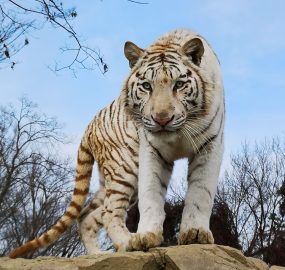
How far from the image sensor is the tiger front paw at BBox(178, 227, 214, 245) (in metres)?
5.52

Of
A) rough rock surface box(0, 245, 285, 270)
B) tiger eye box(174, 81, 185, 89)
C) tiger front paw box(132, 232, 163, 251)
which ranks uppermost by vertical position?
tiger eye box(174, 81, 185, 89)

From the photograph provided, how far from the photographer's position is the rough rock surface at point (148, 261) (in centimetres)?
540

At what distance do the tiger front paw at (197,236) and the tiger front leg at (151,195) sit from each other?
0.24 m

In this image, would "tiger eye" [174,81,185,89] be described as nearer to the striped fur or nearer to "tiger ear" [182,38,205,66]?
the striped fur

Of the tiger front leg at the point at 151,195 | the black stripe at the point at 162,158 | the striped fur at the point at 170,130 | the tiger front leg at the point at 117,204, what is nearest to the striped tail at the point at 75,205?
the striped fur at the point at 170,130

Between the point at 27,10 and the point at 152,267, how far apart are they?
2.64 metres

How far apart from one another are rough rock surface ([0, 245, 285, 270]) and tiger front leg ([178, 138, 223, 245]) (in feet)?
0.39

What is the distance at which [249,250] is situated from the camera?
26.1 metres

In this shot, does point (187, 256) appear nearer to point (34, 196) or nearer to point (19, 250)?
point (19, 250)

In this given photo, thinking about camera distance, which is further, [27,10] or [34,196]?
[34,196]

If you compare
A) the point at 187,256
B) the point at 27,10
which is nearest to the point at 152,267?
the point at 187,256

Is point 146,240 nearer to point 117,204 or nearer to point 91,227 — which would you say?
point 117,204

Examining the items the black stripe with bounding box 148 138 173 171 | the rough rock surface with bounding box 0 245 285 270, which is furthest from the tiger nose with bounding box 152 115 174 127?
the rough rock surface with bounding box 0 245 285 270

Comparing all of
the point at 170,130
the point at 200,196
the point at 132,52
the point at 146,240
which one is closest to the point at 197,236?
the point at 200,196
